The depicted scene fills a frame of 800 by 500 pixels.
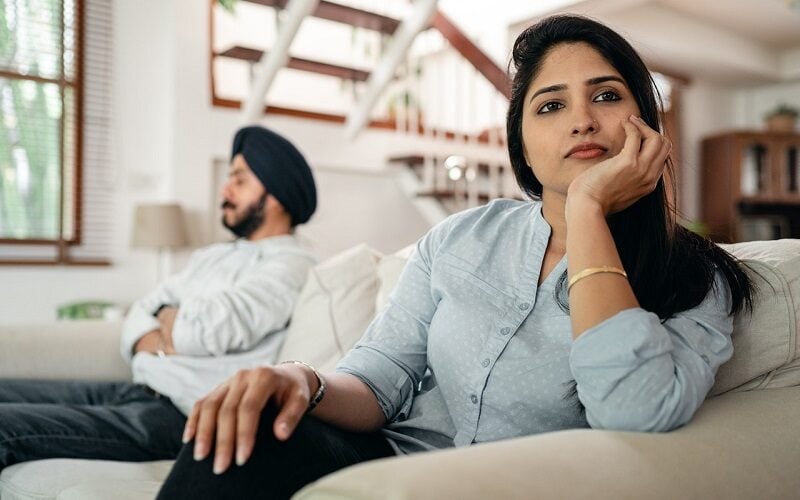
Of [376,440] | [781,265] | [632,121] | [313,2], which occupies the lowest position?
[376,440]

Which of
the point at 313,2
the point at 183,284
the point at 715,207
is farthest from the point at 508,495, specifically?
the point at 715,207

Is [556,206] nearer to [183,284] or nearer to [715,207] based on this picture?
[183,284]

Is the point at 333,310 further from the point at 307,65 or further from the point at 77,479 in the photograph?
the point at 307,65

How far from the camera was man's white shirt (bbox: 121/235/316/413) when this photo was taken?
208 cm

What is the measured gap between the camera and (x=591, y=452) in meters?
0.76

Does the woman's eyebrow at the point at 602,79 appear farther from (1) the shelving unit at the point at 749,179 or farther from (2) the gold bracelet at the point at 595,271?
(1) the shelving unit at the point at 749,179

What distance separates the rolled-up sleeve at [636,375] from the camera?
0.89 metres

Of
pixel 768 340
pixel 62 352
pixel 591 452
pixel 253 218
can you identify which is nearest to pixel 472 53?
pixel 253 218

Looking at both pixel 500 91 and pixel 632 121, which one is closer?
pixel 632 121

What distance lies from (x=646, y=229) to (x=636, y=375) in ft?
1.13

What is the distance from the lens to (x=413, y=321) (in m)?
1.29

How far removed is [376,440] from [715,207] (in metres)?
6.68

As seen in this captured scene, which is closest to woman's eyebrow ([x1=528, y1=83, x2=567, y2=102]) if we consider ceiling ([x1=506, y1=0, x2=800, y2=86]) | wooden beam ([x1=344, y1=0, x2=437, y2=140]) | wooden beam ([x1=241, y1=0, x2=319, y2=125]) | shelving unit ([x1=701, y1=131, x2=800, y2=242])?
wooden beam ([x1=241, y1=0, x2=319, y2=125])

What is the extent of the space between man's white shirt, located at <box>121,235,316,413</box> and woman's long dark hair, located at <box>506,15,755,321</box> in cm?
100
